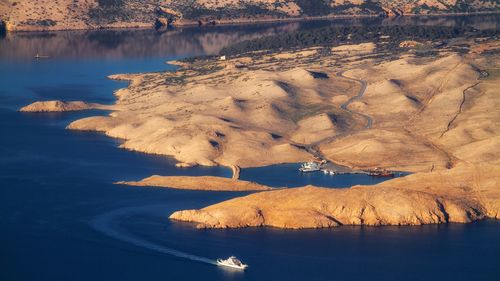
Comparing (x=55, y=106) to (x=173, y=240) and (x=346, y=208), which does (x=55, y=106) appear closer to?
(x=173, y=240)

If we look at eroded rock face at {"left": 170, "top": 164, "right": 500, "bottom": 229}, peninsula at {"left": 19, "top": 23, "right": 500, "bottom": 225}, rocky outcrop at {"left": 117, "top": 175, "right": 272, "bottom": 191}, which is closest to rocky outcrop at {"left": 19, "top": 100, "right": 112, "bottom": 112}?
peninsula at {"left": 19, "top": 23, "right": 500, "bottom": 225}

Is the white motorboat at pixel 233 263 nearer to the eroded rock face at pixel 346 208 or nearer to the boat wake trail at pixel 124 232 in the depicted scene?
the boat wake trail at pixel 124 232

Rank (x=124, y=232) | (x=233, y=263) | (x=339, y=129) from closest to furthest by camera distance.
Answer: (x=233, y=263) < (x=124, y=232) < (x=339, y=129)

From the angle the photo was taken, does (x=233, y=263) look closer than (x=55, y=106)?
Yes

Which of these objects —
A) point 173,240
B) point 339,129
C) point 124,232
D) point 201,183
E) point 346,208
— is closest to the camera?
point 173,240

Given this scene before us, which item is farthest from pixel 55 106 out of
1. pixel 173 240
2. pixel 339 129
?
pixel 173 240

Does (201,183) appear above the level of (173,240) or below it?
below
